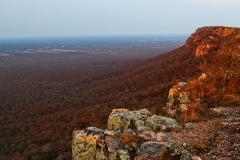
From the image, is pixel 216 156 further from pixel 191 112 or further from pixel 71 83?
pixel 71 83

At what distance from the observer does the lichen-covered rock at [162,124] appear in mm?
10133

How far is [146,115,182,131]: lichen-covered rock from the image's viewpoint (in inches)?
399

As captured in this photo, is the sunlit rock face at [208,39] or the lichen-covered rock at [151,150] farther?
the sunlit rock face at [208,39]

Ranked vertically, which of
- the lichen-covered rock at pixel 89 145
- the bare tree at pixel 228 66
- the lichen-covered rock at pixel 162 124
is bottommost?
the lichen-covered rock at pixel 89 145

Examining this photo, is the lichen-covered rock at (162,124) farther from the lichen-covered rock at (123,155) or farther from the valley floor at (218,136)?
the lichen-covered rock at (123,155)

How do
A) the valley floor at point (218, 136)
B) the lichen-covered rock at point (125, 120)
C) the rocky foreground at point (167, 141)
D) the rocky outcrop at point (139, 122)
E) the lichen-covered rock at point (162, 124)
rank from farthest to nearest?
the lichen-covered rock at point (125, 120) → the rocky outcrop at point (139, 122) → the lichen-covered rock at point (162, 124) → the rocky foreground at point (167, 141) → the valley floor at point (218, 136)

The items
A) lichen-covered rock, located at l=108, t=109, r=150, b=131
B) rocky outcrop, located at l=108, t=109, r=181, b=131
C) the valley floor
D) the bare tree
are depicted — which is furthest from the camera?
the bare tree

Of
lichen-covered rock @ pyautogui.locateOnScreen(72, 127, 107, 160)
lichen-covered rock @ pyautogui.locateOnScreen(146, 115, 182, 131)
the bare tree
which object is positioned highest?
the bare tree

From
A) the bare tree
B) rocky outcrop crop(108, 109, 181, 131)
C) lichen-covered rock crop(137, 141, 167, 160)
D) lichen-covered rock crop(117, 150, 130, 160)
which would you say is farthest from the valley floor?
the bare tree

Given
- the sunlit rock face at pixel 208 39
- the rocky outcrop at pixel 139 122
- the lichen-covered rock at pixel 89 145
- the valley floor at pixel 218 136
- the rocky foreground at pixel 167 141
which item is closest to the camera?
the valley floor at pixel 218 136

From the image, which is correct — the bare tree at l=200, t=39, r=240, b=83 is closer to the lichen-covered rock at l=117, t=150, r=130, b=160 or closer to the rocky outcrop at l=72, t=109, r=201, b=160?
the rocky outcrop at l=72, t=109, r=201, b=160

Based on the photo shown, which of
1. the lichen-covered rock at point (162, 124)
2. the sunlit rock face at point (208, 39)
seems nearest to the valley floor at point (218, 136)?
the lichen-covered rock at point (162, 124)

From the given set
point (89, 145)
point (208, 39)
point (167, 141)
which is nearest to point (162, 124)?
point (167, 141)

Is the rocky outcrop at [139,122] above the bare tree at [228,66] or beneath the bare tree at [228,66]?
beneath
